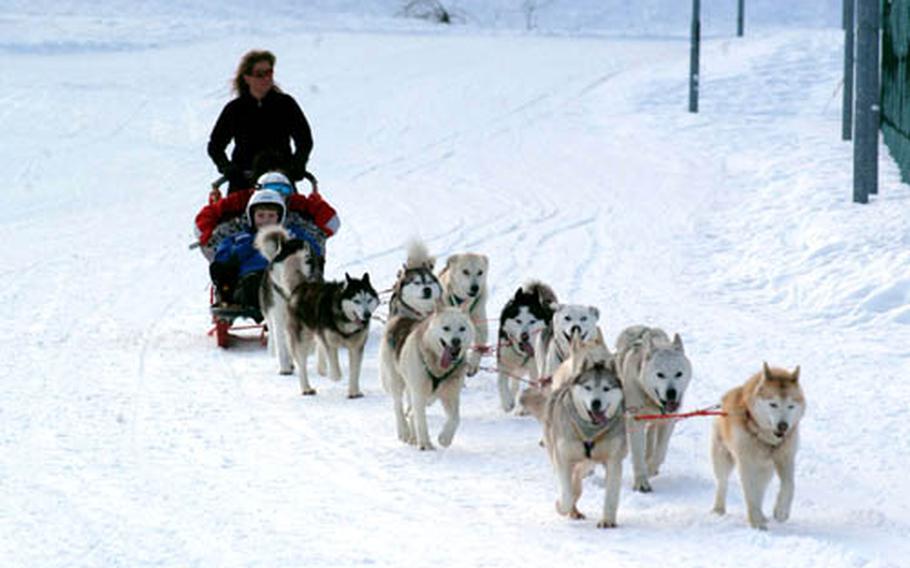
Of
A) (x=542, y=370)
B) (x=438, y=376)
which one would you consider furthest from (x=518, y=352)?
(x=438, y=376)

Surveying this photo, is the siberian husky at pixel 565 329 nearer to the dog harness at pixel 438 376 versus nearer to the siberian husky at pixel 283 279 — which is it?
the dog harness at pixel 438 376

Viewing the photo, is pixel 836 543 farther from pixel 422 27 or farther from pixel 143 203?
pixel 422 27

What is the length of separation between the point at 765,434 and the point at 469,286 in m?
3.35

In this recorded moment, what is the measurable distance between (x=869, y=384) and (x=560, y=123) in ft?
44.5

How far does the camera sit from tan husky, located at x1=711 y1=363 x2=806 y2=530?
5301mm

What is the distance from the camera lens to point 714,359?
8.52 metres

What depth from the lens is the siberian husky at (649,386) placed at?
5898mm

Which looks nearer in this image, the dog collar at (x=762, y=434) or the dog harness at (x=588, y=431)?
the dog collar at (x=762, y=434)

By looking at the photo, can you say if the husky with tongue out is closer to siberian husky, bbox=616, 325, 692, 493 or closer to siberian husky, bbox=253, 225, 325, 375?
siberian husky, bbox=616, 325, 692, 493

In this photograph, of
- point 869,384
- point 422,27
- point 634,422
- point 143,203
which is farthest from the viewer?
point 422,27

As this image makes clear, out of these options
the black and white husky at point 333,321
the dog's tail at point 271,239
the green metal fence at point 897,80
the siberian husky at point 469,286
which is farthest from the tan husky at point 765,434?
the green metal fence at point 897,80

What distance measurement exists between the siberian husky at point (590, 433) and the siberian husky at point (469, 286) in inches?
111

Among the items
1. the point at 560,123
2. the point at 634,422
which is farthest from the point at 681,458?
the point at 560,123

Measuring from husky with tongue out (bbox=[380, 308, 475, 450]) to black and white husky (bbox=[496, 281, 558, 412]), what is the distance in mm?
674
